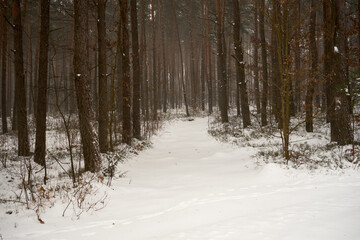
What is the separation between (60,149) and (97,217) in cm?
702

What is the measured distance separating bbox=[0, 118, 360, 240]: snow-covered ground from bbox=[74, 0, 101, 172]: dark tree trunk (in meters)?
1.00

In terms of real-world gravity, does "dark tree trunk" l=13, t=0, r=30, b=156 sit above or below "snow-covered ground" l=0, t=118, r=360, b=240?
above

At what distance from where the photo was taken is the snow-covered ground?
10.1 feet

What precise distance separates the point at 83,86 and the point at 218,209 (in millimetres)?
4126

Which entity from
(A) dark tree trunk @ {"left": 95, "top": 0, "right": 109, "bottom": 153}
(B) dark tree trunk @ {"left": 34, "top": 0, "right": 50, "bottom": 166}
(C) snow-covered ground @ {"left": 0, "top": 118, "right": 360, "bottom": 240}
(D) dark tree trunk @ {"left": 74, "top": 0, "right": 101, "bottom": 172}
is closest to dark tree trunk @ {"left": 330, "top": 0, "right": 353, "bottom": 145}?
(C) snow-covered ground @ {"left": 0, "top": 118, "right": 360, "bottom": 240}

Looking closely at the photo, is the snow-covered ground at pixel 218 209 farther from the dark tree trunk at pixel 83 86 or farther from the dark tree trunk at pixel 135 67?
the dark tree trunk at pixel 135 67

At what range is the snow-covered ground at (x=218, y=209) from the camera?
121 inches

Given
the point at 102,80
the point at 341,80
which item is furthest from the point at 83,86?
the point at 341,80

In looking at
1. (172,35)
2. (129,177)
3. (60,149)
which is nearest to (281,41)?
(129,177)

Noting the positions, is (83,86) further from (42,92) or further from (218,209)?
(218,209)

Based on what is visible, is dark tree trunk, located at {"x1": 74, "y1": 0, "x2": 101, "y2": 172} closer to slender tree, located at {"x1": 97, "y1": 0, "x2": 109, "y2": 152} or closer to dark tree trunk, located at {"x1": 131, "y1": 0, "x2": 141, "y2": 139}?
slender tree, located at {"x1": 97, "y1": 0, "x2": 109, "y2": 152}

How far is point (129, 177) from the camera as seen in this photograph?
6.27 m

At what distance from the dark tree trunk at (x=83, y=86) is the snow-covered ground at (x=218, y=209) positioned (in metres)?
1.00

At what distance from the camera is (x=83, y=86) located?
18.2ft
